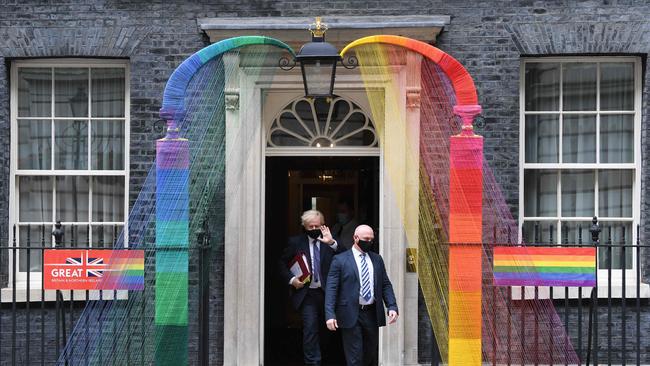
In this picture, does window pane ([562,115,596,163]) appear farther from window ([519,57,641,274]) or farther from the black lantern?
the black lantern

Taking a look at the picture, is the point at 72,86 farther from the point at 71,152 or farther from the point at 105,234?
the point at 105,234

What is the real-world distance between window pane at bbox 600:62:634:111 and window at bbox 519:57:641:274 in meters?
0.01

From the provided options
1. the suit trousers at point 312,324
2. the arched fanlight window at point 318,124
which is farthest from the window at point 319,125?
the suit trousers at point 312,324

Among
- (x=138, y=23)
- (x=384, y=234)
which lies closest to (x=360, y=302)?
(x=384, y=234)

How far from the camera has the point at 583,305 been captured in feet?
35.1

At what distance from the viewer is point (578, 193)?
1098 centimetres

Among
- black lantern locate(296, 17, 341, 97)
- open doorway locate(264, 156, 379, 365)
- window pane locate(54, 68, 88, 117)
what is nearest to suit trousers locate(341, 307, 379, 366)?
black lantern locate(296, 17, 341, 97)

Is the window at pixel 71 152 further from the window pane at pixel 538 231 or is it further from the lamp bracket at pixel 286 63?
the window pane at pixel 538 231

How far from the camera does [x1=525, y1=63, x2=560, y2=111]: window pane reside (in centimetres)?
1091

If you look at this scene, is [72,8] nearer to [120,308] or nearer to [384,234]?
[120,308]

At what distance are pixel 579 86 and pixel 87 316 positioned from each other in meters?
5.79

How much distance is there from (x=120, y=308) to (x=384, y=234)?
2907 millimetres

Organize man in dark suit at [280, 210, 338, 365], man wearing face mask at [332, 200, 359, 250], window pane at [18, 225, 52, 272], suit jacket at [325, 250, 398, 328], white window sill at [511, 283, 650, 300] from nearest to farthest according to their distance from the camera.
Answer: suit jacket at [325, 250, 398, 328]
man in dark suit at [280, 210, 338, 365]
white window sill at [511, 283, 650, 300]
window pane at [18, 225, 52, 272]
man wearing face mask at [332, 200, 359, 250]

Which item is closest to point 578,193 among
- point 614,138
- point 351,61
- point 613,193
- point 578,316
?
point 613,193
